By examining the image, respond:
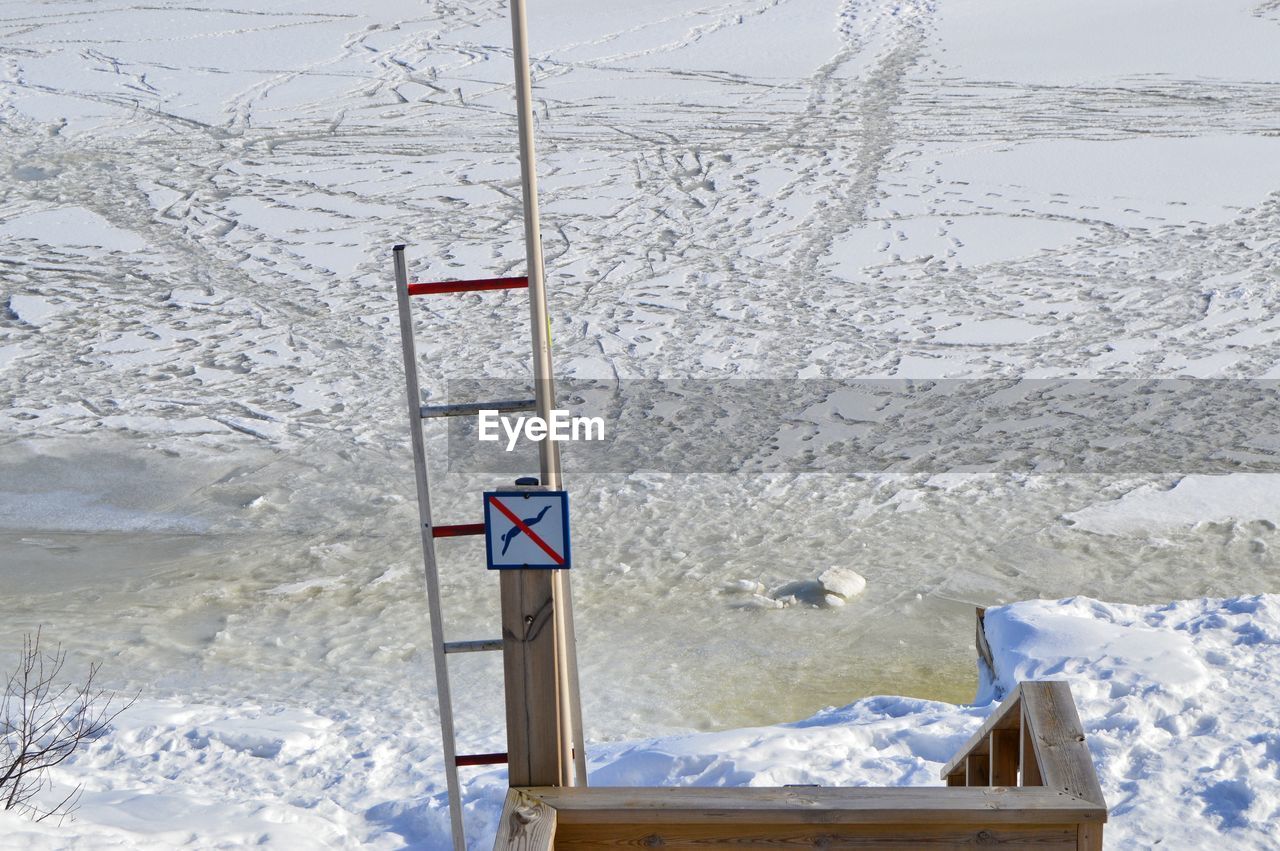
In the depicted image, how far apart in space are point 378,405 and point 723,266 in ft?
13.2

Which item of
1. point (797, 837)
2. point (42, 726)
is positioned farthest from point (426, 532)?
point (42, 726)

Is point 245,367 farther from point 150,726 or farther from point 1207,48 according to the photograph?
point 1207,48

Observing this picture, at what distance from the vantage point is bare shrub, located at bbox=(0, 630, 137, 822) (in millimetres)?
4523

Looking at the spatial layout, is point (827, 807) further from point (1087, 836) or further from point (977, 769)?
point (977, 769)

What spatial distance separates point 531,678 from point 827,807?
678mm

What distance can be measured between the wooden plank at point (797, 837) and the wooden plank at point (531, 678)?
0.17 metres

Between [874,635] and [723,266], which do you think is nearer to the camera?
[874,635]

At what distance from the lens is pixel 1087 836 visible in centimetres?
268

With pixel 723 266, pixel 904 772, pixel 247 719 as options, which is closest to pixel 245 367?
pixel 723 266

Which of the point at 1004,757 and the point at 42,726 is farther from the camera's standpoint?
the point at 42,726

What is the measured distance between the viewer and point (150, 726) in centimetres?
577

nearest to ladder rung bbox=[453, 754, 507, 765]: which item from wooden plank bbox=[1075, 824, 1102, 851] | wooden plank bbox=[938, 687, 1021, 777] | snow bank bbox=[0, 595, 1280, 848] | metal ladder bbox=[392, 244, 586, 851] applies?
metal ladder bbox=[392, 244, 586, 851]

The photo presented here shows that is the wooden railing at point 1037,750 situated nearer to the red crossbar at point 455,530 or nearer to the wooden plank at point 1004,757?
the wooden plank at point 1004,757

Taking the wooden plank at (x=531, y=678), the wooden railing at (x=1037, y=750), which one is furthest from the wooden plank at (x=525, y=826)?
the wooden railing at (x=1037, y=750)
